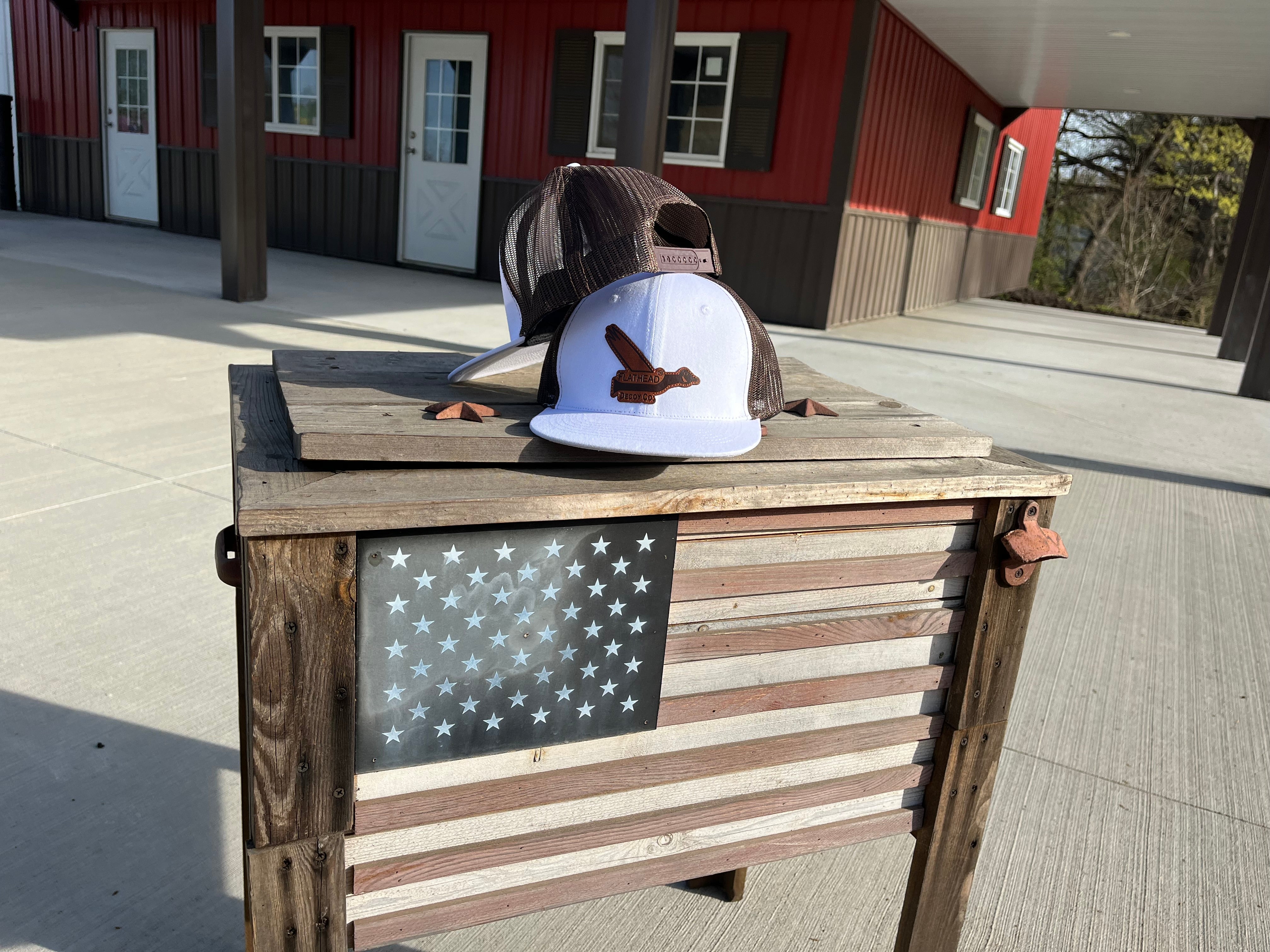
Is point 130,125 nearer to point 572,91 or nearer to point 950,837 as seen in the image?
point 572,91

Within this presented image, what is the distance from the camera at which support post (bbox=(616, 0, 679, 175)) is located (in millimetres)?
5656

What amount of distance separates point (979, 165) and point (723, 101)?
6144mm

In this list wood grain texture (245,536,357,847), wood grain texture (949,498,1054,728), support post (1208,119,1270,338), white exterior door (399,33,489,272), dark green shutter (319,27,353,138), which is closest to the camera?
wood grain texture (245,536,357,847)

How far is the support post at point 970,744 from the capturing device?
129 centimetres

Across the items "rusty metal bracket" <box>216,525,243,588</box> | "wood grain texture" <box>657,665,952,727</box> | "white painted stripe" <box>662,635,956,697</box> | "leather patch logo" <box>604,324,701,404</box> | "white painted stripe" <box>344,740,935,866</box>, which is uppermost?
"leather patch logo" <box>604,324,701,404</box>

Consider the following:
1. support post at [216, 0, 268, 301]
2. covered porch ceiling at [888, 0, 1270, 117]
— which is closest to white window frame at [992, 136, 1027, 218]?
covered porch ceiling at [888, 0, 1270, 117]

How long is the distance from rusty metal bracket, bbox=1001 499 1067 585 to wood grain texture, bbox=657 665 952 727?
164 millimetres

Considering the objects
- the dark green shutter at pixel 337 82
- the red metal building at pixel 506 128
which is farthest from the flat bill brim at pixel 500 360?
the dark green shutter at pixel 337 82

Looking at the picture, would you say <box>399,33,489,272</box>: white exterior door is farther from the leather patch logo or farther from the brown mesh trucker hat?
the leather patch logo

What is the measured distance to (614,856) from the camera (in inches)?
47.0

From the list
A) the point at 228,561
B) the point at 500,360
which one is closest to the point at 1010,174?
the point at 500,360

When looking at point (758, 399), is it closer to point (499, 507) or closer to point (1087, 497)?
point (499, 507)

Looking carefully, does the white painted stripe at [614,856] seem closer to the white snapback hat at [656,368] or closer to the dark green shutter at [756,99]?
the white snapback hat at [656,368]

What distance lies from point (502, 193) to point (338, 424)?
9275mm
